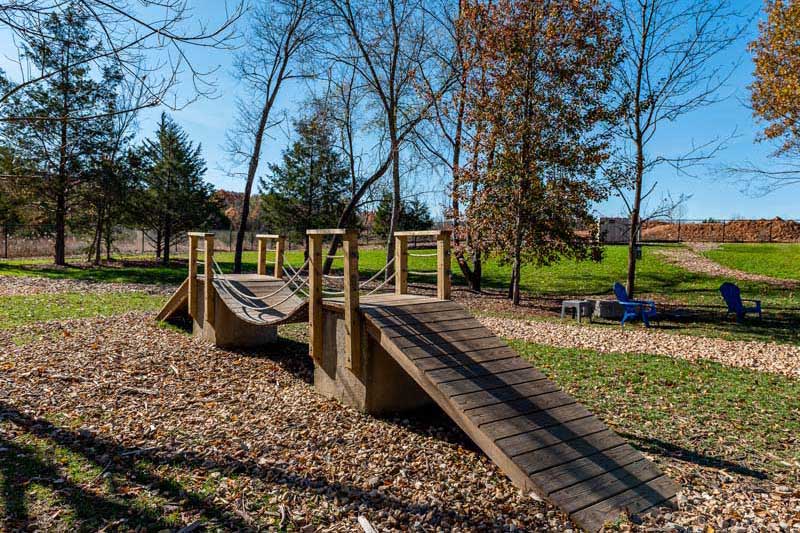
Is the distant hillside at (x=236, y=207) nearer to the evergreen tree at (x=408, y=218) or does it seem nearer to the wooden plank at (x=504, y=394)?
the evergreen tree at (x=408, y=218)

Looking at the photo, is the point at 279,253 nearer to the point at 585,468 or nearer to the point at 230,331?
the point at 230,331

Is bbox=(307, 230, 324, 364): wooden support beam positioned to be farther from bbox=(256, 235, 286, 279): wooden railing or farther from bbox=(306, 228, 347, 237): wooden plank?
bbox=(256, 235, 286, 279): wooden railing

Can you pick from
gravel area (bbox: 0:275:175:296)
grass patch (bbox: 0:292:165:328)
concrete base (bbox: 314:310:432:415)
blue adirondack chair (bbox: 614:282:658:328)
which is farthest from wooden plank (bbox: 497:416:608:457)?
gravel area (bbox: 0:275:175:296)

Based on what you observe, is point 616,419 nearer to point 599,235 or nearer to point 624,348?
point 624,348

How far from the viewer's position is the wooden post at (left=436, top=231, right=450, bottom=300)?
580 cm

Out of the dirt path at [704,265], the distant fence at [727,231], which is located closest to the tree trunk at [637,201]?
the dirt path at [704,265]

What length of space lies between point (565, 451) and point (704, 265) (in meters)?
20.8

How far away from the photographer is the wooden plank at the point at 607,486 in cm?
350

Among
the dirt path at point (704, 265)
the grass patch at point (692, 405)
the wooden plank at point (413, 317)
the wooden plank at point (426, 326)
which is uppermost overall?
the dirt path at point (704, 265)

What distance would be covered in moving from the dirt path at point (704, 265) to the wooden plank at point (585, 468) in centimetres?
1668

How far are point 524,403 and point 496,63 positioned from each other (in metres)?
11.4

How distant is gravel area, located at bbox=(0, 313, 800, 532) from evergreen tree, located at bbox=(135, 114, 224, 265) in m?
19.5

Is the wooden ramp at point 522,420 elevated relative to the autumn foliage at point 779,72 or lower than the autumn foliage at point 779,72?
lower

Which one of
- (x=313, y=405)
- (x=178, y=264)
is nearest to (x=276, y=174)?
(x=178, y=264)
